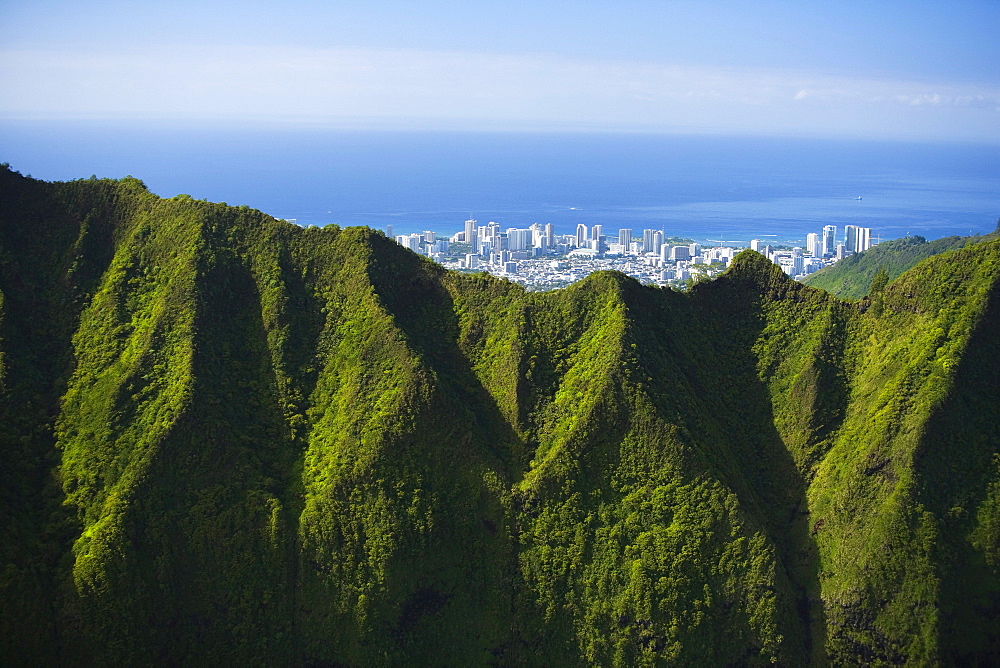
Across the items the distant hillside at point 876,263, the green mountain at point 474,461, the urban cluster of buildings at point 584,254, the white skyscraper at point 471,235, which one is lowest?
the green mountain at point 474,461

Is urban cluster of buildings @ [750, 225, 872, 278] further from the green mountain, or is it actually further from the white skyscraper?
the green mountain

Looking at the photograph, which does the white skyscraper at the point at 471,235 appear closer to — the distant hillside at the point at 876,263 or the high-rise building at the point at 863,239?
the distant hillside at the point at 876,263

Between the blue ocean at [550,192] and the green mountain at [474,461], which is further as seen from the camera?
the blue ocean at [550,192]

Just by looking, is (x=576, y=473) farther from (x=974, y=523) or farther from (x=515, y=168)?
(x=515, y=168)

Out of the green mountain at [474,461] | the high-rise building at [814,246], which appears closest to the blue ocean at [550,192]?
the high-rise building at [814,246]

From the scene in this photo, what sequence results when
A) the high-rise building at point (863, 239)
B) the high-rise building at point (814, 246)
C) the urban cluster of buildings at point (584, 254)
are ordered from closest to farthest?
the urban cluster of buildings at point (584, 254)
the high-rise building at point (863, 239)
the high-rise building at point (814, 246)

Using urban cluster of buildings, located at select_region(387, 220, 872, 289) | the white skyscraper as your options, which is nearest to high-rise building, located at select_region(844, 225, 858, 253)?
urban cluster of buildings, located at select_region(387, 220, 872, 289)
